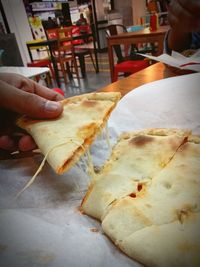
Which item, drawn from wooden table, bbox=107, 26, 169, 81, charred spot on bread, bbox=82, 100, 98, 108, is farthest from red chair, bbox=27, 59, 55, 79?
wooden table, bbox=107, 26, 169, 81

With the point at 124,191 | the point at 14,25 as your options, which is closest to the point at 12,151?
the point at 124,191

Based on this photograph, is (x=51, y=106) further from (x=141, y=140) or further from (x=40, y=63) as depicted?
(x=40, y=63)

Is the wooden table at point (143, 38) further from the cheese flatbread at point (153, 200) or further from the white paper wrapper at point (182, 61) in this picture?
the cheese flatbread at point (153, 200)

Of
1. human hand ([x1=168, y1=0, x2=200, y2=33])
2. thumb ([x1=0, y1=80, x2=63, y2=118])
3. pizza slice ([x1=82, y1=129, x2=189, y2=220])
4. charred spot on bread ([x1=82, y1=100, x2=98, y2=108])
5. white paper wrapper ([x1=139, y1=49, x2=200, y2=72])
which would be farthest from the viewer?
white paper wrapper ([x1=139, y1=49, x2=200, y2=72])

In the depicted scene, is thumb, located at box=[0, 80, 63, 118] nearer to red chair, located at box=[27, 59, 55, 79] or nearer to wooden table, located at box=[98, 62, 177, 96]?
red chair, located at box=[27, 59, 55, 79]

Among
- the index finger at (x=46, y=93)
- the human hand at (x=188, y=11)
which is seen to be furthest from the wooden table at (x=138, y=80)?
the human hand at (x=188, y=11)

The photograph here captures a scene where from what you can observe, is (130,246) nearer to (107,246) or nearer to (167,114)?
(107,246)

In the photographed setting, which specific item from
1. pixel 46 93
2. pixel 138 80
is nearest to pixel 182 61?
pixel 138 80
